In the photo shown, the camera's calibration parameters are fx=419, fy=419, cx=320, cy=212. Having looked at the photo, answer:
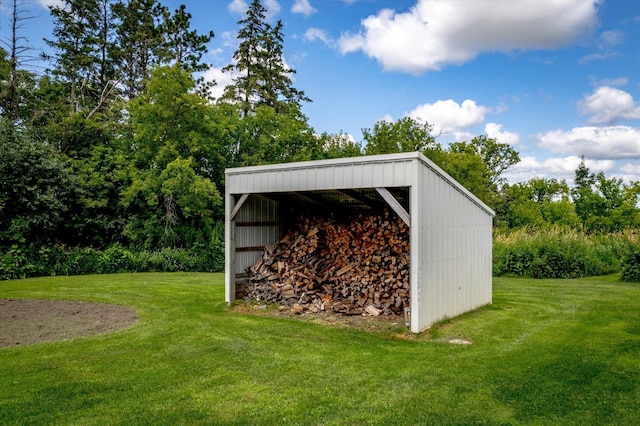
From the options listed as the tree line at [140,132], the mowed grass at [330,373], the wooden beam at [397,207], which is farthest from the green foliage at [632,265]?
the wooden beam at [397,207]

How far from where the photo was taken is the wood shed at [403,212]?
5.80 m

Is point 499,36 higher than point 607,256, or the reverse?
point 499,36

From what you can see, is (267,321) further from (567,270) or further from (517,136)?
(517,136)

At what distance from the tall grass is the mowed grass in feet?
18.0

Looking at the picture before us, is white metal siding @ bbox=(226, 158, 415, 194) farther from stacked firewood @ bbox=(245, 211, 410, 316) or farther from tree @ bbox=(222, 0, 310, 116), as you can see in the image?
tree @ bbox=(222, 0, 310, 116)

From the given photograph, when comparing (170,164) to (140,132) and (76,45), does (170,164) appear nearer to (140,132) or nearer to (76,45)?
(140,132)

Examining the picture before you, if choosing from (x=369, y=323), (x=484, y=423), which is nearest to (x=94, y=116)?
(x=369, y=323)

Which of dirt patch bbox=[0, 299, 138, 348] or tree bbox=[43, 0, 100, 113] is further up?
tree bbox=[43, 0, 100, 113]

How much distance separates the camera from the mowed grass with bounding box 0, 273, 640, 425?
10.9 ft

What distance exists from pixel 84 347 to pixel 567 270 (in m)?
12.6

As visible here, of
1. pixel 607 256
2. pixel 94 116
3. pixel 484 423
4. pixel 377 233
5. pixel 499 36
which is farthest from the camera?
pixel 94 116

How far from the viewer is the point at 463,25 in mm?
9547

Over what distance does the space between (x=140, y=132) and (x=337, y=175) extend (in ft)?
33.7

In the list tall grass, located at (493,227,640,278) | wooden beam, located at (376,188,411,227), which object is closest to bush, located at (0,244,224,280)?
Result: tall grass, located at (493,227,640,278)
